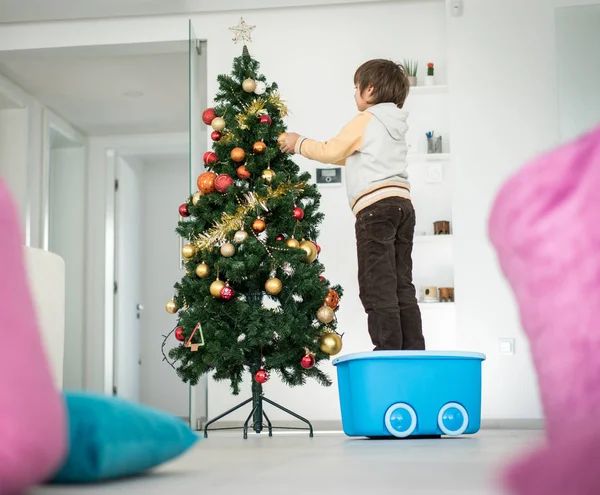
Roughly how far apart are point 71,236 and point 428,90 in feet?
12.5

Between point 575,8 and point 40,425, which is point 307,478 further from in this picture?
point 575,8

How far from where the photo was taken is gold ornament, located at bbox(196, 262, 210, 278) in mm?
3395

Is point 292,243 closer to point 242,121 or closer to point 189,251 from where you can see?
point 189,251

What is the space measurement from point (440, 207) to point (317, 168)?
0.73m

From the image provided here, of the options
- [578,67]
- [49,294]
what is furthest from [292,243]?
[578,67]

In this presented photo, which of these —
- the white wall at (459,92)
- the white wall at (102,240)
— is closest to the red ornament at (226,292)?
the white wall at (459,92)

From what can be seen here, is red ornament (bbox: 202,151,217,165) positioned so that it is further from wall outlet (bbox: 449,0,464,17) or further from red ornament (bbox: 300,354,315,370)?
wall outlet (bbox: 449,0,464,17)

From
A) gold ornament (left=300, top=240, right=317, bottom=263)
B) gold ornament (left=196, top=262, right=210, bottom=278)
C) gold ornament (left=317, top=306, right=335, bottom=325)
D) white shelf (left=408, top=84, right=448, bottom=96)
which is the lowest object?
gold ornament (left=317, top=306, right=335, bottom=325)

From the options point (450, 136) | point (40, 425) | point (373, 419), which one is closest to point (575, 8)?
point (450, 136)

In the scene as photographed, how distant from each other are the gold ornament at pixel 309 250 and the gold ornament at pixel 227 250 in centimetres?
28

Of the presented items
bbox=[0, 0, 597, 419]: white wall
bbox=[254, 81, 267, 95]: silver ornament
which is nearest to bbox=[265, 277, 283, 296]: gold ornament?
bbox=[254, 81, 267, 95]: silver ornament

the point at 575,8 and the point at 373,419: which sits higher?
the point at 575,8

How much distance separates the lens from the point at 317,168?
4.79 metres

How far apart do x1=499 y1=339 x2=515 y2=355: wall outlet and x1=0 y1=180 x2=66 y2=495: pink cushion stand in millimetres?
3771
